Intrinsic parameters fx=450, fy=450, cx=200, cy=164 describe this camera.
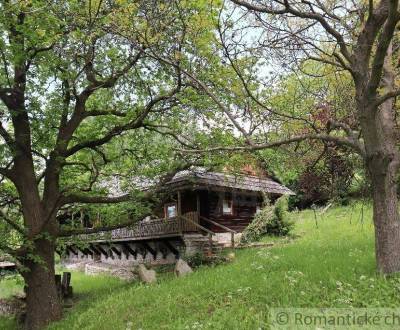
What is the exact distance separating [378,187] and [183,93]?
23.0 feet

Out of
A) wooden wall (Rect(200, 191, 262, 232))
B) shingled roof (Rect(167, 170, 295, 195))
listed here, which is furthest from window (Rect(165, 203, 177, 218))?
shingled roof (Rect(167, 170, 295, 195))

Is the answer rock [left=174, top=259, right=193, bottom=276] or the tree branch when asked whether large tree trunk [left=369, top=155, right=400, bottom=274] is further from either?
rock [left=174, top=259, right=193, bottom=276]

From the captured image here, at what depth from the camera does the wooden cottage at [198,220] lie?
846 inches

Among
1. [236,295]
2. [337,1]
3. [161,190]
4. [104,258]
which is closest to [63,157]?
[161,190]

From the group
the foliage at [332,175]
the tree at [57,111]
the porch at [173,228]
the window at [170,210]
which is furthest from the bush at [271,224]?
the foliage at [332,175]

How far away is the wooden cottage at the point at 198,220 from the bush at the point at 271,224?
100 centimetres

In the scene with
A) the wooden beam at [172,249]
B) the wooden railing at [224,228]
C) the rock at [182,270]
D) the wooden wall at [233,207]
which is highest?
the wooden wall at [233,207]

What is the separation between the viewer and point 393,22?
702 cm

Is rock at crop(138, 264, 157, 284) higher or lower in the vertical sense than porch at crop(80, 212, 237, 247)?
lower

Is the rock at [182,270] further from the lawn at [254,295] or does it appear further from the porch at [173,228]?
the porch at [173,228]

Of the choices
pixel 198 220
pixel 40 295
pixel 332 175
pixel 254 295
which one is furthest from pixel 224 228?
pixel 254 295

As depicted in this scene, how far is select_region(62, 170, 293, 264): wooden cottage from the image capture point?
21.5 m

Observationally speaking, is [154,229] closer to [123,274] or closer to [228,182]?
[123,274]

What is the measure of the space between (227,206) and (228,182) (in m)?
4.73
